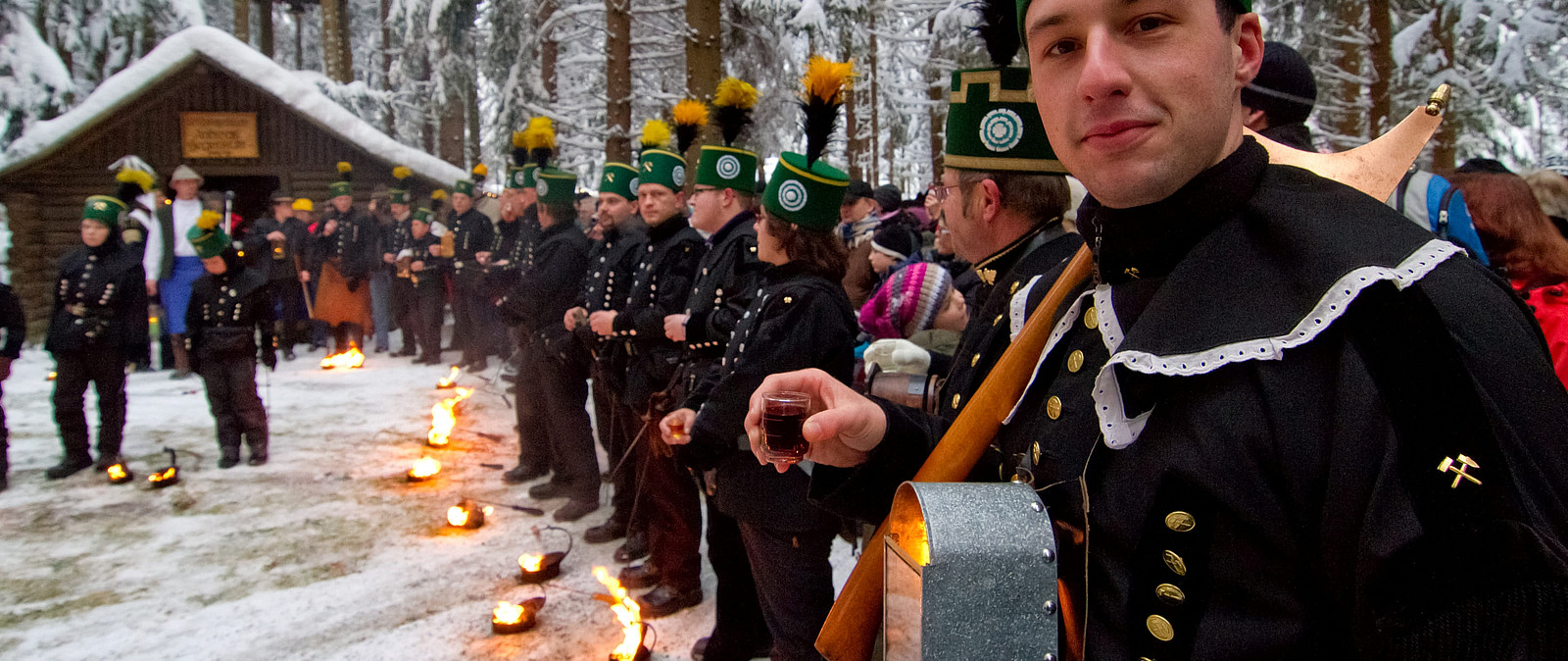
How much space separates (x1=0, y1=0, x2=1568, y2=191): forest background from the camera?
413 inches

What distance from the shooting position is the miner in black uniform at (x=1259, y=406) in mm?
965

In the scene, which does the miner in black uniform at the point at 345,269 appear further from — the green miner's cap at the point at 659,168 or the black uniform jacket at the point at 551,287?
the green miner's cap at the point at 659,168

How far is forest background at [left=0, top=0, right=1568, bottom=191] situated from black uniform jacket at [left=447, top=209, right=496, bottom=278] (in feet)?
6.57

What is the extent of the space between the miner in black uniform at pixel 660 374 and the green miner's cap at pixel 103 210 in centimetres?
501

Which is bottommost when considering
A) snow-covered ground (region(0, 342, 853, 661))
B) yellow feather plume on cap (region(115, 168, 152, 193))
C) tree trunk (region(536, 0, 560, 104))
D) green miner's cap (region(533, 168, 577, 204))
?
snow-covered ground (region(0, 342, 853, 661))

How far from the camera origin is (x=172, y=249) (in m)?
11.8

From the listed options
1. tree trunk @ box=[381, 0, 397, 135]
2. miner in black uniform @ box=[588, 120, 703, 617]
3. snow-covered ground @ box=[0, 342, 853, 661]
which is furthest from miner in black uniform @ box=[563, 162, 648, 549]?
tree trunk @ box=[381, 0, 397, 135]

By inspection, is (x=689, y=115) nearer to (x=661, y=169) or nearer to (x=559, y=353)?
(x=661, y=169)

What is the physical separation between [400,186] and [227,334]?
9.37 metres

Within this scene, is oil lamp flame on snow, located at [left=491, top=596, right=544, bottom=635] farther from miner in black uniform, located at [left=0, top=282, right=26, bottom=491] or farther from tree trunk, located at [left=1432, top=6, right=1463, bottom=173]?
tree trunk, located at [left=1432, top=6, right=1463, bottom=173]

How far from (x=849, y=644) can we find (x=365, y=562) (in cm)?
483

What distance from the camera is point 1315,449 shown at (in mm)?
1046

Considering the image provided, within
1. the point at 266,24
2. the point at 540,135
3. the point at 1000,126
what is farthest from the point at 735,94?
the point at 266,24

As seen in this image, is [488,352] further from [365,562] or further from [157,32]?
[157,32]
